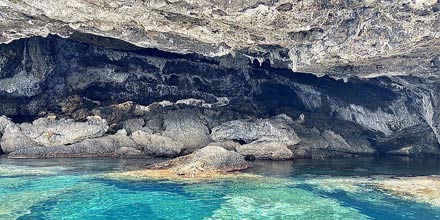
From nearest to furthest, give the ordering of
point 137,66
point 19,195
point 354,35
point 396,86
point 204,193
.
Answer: point 19,195 → point 204,193 → point 354,35 → point 396,86 → point 137,66

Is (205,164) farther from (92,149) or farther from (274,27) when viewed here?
(92,149)

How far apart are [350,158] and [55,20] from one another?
27508 mm

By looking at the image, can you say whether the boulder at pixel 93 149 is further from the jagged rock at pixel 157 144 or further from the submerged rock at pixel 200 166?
the submerged rock at pixel 200 166

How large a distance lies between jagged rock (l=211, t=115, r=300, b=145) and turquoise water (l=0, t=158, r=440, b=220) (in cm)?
928

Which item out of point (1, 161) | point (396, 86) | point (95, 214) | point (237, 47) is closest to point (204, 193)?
point (95, 214)

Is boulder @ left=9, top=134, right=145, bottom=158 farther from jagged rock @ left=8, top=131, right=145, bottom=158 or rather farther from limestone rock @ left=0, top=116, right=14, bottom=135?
limestone rock @ left=0, top=116, right=14, bottom=135

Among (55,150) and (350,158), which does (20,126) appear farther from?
(350,158)

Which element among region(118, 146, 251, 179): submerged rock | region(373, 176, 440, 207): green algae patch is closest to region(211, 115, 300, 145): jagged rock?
region(118, 146, 251, 179): submerged rock

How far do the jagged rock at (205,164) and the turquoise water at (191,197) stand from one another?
7.12 ft

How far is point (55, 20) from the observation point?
24766mm

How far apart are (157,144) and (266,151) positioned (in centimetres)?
954

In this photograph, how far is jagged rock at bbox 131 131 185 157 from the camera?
34375 mm

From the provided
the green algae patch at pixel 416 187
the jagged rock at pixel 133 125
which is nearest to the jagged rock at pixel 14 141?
the jagged rock at pixel 133 125

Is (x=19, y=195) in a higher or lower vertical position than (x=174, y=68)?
lower
